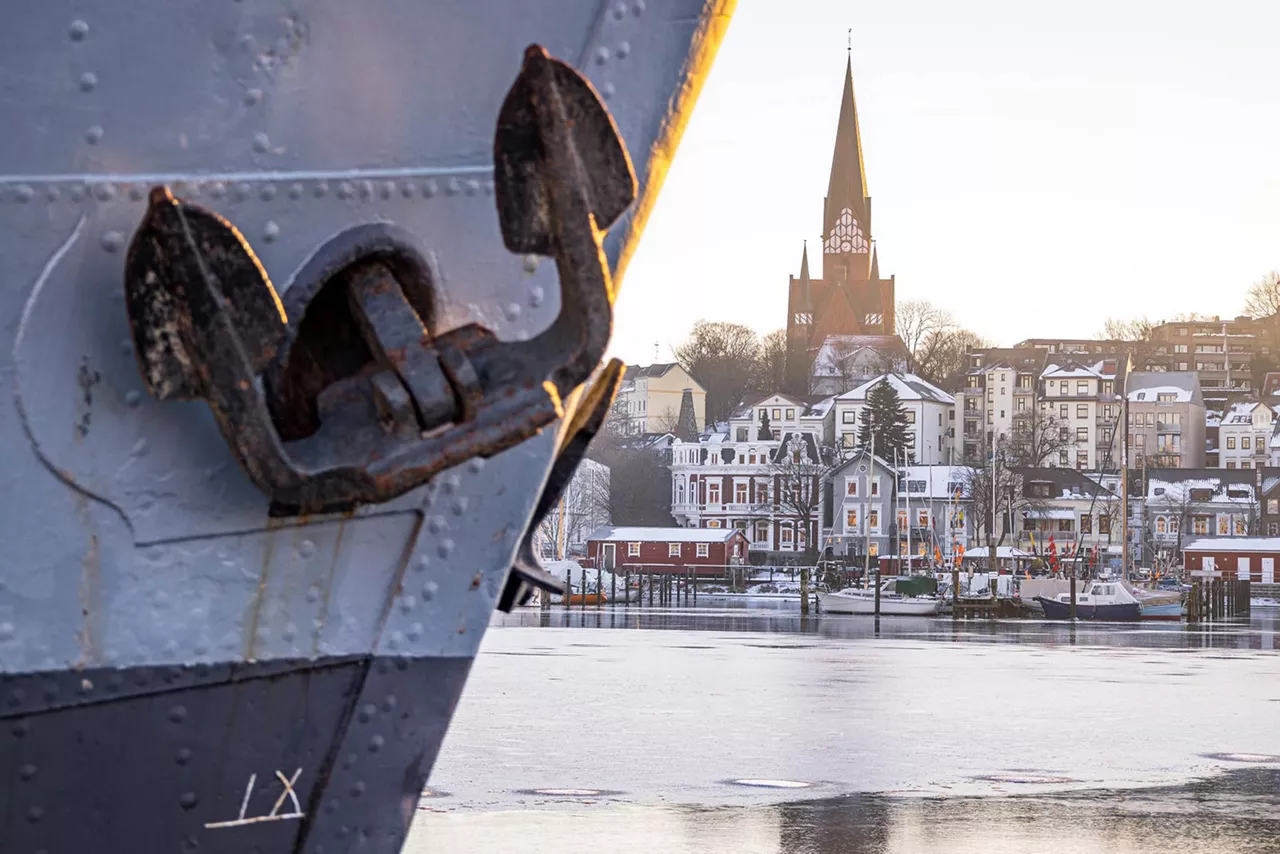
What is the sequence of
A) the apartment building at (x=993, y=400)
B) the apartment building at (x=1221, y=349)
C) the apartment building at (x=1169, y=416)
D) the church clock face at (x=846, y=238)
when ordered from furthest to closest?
the church clock face at (x=846, y=238)
the apartment building at (x=1221, y=349)
the apartment building at (x=1169, y=416)
the apartment building at (x=993, y=400)

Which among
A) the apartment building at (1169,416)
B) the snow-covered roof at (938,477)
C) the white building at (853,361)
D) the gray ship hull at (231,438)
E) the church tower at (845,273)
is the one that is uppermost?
the church tower at (845,273)

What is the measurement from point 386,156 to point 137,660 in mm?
1026

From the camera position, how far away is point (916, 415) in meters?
135

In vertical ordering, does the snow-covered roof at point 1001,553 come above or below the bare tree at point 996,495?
below

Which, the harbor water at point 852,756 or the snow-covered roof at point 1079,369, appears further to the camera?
the snow-covered roof at point 1079,369

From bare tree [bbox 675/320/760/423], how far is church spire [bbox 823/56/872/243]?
965 inches

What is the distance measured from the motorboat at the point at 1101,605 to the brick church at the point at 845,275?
4369 inches

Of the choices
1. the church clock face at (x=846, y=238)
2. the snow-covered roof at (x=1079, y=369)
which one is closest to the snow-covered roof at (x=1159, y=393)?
the snow-covered roof at (x=1079, y=369)

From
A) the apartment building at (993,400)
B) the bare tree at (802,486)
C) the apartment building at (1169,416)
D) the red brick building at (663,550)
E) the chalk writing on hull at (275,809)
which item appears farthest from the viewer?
the apartment building at (1169,416)

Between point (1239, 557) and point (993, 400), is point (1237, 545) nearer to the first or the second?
point (1239, 557)

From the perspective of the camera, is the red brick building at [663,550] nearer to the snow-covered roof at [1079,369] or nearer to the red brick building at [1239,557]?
the red brick building at [1239,557]

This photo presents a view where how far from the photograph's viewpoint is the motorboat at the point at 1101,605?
64.4m

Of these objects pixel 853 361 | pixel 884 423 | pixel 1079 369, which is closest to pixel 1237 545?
pixel 884 423

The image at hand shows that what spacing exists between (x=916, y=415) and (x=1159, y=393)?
2736cm
